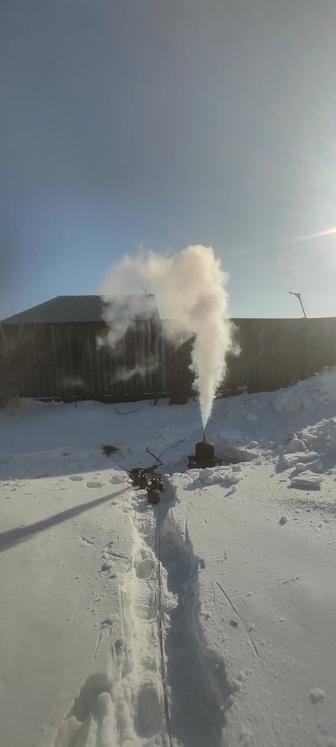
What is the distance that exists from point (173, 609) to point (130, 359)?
6.95 metres

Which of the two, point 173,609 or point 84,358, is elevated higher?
point 84,358

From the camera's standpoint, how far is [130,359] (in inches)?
357

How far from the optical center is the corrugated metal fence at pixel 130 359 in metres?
8.61

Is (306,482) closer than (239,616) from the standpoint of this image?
No

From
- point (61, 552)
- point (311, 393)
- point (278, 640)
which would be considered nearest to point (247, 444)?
point (311, 393)

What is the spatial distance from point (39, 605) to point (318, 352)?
30.5ft

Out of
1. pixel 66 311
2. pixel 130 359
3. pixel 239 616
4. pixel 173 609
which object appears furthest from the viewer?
pixel 66 311

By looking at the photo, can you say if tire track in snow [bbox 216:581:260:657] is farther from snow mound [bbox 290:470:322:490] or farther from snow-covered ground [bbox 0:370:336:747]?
snow mound [bbox 290:470:322:490]

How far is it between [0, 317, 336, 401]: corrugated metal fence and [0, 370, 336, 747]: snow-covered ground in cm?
387

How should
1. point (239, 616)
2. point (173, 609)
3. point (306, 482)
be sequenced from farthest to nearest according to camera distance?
point (306, 482) → point (173, 609) → point (239, 616)

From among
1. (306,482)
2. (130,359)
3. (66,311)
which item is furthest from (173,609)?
(66,311)

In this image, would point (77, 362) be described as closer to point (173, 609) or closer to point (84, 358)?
point (84, 358)

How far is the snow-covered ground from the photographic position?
5.43 ft

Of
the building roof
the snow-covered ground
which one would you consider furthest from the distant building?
the building roof
